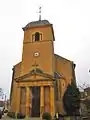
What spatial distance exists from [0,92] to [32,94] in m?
26.8

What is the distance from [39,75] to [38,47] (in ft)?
20.3

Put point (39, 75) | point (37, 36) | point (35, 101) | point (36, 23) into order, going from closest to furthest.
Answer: point (39, 75), point (35, 101), point (37, 36), point (36, 23)

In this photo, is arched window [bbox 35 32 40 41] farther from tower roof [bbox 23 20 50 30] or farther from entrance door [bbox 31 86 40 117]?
entrance door [bbox 31 86 40 117]

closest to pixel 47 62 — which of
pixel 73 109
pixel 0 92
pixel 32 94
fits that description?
pixel 32 94

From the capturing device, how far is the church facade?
37.9 metres

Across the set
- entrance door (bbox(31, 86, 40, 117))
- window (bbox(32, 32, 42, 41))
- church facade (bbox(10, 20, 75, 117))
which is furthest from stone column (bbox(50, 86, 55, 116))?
window (bbox(32, 32, 42, 41))

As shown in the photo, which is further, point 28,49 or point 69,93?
point 28,49

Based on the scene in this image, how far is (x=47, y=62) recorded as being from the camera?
4088cm

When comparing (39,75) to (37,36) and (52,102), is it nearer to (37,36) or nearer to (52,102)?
(52,102)

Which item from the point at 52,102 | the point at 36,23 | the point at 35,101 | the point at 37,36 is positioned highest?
the point at 36,23

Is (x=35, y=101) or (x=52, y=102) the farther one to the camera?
(x=35, y=101)

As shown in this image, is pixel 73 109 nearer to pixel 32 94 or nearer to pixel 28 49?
pixel 32 94

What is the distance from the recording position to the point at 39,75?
39031 millimetres

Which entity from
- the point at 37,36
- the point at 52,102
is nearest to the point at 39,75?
Answer: the point at 52,102
